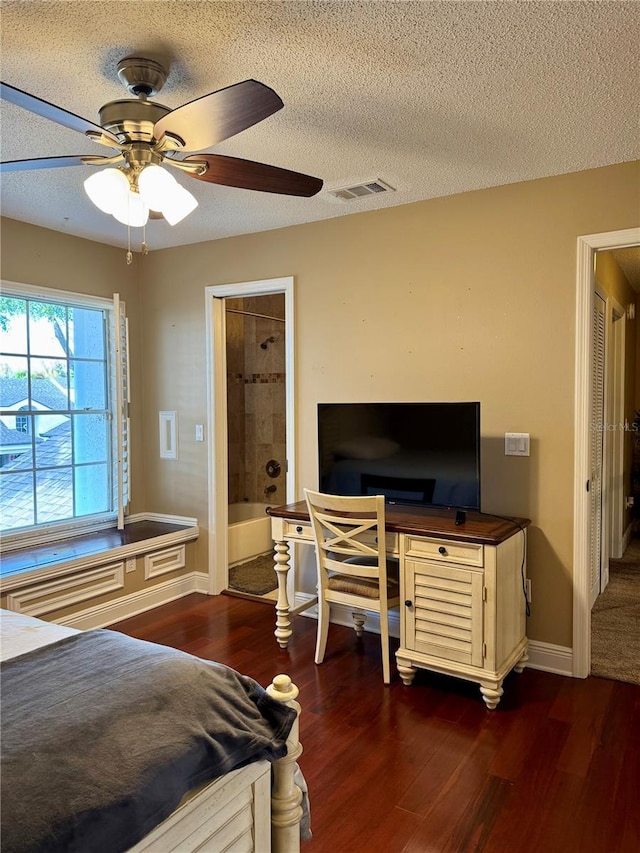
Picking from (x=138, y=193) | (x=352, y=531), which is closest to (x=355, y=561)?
(x=352, y=531)

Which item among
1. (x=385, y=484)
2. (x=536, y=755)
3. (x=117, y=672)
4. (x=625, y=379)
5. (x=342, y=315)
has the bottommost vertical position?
(x=536, y=755)

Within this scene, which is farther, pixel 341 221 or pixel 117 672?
pixel 341 221

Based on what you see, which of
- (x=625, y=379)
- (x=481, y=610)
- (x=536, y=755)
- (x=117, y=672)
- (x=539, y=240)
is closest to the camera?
(x=117, y=672)

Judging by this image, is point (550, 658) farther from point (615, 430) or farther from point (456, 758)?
point (615, 430)

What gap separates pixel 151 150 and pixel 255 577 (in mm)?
3568

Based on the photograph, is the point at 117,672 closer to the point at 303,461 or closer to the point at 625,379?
the point at 303,461

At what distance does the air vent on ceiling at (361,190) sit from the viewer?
3.13 m

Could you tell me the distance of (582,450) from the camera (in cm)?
299

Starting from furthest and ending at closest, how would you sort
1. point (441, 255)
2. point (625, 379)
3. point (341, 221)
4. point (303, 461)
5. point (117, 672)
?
point (625, 379), point (303, 461), point (341, 221), point (441, 255), point (117, 672)

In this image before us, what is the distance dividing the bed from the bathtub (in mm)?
3368

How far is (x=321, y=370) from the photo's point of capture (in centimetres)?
384

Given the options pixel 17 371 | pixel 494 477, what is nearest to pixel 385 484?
pixel 494 477

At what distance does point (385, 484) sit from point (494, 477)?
604 millimetres

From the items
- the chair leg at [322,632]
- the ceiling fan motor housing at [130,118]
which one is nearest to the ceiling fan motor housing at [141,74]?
the ceiling fan motor housing at [130,118]
